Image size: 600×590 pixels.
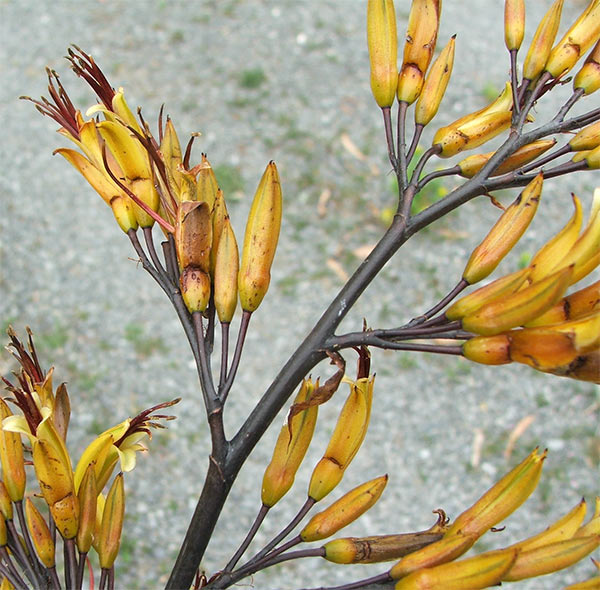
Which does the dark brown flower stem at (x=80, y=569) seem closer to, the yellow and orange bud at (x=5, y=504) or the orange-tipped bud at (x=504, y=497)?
the yellow and orange bud at (x=5, y=504)

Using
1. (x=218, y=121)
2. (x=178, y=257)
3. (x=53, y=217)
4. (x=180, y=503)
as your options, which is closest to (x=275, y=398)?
(x=178, y=257)

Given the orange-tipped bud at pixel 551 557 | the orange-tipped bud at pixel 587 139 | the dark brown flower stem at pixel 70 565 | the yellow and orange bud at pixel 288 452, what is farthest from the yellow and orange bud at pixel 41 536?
the orange-tipped bud at pixel 587 139

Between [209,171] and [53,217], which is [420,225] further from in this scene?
[53,217]

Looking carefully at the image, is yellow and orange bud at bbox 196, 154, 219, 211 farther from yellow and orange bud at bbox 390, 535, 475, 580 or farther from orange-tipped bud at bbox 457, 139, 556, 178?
yellow and orange bud at bbox 390, 535, 475, 580

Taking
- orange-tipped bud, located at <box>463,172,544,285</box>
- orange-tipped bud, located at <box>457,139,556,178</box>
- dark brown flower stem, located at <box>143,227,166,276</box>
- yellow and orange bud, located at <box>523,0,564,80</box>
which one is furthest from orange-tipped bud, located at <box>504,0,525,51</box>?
dark brown flower stem, located at <box>143,227,166,276</box>

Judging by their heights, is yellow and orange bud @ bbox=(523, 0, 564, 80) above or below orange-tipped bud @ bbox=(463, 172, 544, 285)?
above

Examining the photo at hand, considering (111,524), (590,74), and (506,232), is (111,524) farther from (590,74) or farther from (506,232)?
(590,74)
